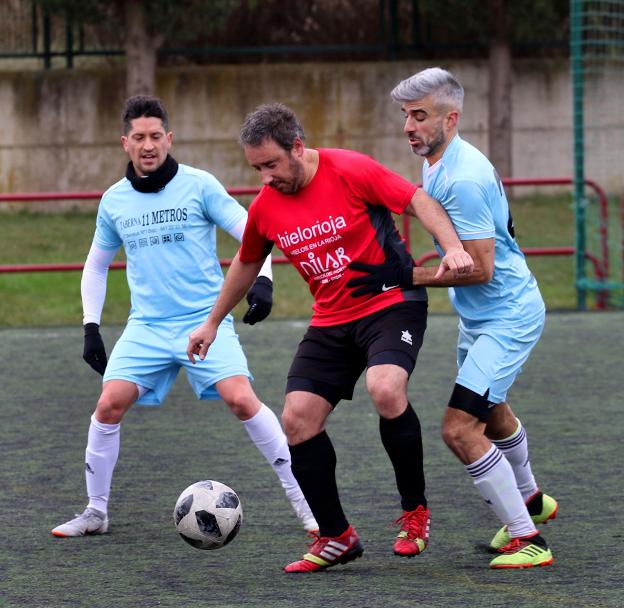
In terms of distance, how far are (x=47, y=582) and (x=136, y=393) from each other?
1132 mm

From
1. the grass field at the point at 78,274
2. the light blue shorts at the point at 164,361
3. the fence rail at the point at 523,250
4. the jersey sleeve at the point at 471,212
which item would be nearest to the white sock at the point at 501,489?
the jersey sleeve at the point at 471,212

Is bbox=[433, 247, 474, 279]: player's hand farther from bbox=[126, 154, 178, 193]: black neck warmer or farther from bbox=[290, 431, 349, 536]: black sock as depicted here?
bbox=[126, 154, 178, 193]: black neck warmer

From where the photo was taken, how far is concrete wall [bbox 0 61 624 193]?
749 inches

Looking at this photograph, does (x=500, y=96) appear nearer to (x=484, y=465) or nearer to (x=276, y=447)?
(x=276, y=447)

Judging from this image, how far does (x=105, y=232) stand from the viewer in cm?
622

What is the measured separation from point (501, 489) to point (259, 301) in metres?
1.16

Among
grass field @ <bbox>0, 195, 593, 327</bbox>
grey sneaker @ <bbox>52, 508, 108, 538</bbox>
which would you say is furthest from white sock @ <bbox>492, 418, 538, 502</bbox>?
grass field @ <bbox>0, 195, 593, 327</bbox>

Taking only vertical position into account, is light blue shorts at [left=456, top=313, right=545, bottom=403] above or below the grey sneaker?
above

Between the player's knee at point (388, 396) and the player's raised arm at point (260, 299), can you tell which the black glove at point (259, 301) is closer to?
the player's raised arm at point (260, 299)

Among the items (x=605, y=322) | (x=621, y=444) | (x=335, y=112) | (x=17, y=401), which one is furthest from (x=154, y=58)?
(x=621, y=444)

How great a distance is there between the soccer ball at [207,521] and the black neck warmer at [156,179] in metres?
1.38

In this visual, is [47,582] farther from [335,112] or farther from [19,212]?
[335,112]

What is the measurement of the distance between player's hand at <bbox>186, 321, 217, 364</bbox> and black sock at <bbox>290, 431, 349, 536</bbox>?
0.56m

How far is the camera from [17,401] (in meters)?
9.45
